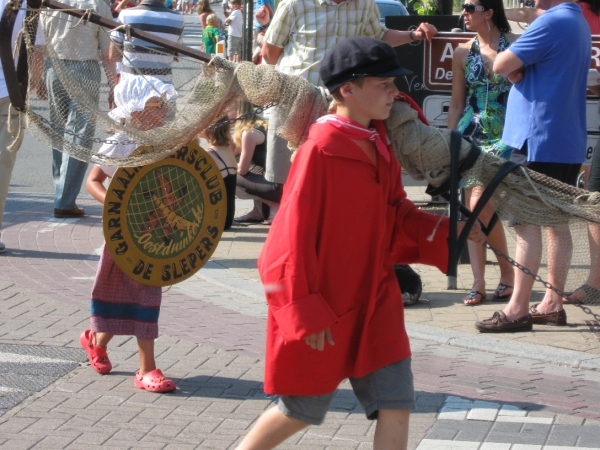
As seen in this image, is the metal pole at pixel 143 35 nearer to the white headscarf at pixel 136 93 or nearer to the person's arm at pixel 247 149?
the white headscarf at pixel 136 93

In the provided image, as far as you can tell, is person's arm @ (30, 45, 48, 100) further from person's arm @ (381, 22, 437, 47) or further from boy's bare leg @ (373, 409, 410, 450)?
person's arm @ (381, 22, 437, 47)

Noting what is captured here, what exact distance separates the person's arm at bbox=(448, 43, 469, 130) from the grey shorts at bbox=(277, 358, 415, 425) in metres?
3.59

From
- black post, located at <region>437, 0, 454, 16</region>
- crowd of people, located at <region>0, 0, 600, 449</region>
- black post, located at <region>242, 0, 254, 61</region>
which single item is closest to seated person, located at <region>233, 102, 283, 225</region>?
crowd of people, located at <region>0, 0, 600, 449</region>

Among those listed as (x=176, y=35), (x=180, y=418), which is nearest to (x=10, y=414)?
(x=180, y=418)

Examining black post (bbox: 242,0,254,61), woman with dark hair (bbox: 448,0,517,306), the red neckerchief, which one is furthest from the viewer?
black post (bbox: 242,0,254,61)

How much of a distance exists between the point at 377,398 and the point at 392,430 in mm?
121

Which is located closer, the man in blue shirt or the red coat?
the red coat

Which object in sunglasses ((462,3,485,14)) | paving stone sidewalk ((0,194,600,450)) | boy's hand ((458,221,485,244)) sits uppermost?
sunglasses ((462,3,485,14))

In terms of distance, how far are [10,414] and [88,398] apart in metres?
0.40

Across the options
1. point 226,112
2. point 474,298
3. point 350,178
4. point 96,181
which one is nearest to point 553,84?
point 474,298

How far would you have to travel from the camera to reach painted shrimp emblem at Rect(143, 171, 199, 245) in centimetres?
460

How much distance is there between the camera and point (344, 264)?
3.47 meters

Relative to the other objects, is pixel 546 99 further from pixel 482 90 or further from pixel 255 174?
pixel 255 174

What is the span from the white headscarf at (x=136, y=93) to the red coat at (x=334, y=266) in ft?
3.77
